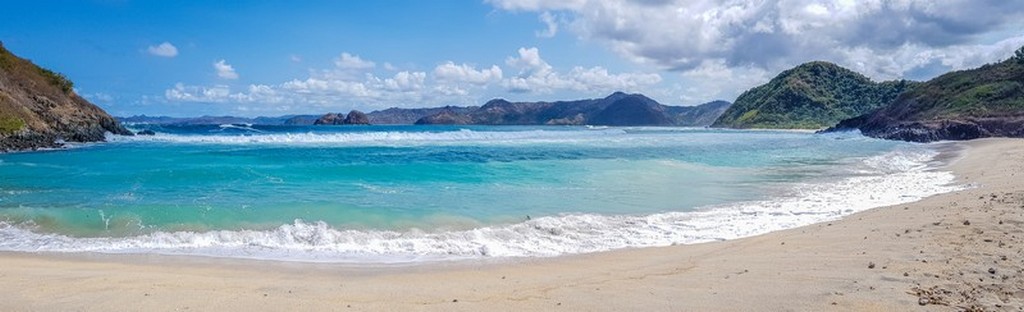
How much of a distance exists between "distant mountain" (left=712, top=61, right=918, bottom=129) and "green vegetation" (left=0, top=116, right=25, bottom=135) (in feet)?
333

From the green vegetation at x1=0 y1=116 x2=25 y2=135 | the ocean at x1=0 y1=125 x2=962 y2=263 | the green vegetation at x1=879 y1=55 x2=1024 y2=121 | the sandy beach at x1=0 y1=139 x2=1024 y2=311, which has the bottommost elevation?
the ocean at x1=0 y1=125 x2=962 y2=263

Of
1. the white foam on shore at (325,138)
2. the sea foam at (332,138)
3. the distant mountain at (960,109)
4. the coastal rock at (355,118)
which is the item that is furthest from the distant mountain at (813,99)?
the coastal rock at (355,118)

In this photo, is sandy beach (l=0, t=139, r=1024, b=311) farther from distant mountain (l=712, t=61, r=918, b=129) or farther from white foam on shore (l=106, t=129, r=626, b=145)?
distant mountain (l=712, t=61, r=918, b=129)

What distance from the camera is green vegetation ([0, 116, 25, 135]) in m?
35.2

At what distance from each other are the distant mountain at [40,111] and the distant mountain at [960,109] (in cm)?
6009

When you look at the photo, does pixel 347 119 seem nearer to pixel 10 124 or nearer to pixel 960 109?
pixel 10 124

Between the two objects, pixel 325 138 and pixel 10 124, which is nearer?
pixel 10 124

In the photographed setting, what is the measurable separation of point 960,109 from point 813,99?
242ft

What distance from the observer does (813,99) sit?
119250mm

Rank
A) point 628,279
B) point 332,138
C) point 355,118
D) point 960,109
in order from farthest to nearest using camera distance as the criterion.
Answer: point 355,118
point 332,138
point 960,109
point 628,279

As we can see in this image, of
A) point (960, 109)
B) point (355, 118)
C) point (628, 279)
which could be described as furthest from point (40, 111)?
point (355, 118)

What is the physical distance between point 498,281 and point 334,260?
9.29ft

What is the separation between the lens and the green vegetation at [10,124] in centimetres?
3522

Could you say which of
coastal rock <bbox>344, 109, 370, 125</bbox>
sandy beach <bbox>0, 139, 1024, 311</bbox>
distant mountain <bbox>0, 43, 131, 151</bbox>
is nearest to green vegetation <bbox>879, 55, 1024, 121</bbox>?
sandy beach <bbox>0, 139, 1024, 311</bbox>
